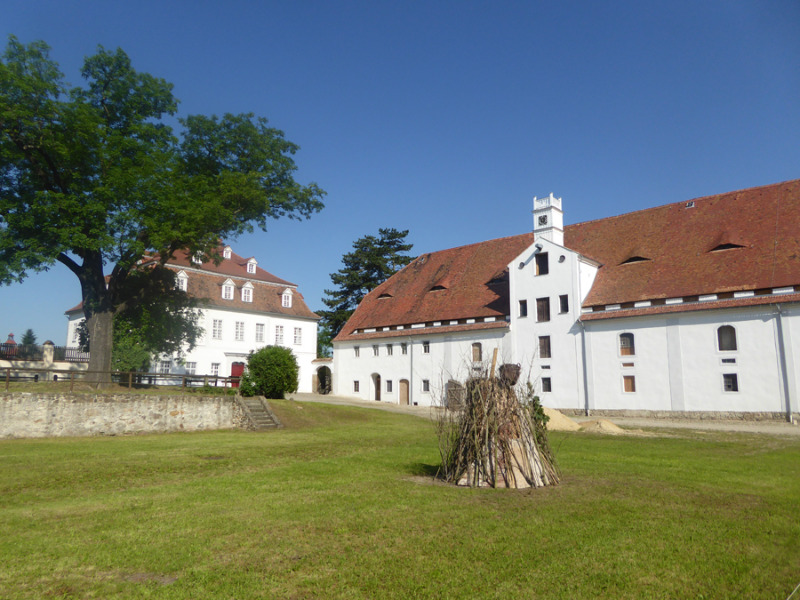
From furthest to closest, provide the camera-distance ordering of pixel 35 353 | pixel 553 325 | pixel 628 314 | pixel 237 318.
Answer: pixel 237 318
pixel 35 353
pixel 553 325
pixel 628 314

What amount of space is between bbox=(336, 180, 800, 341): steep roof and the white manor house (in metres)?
0.09

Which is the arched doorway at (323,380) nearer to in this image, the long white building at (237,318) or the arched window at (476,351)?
the long white building at (237,318)

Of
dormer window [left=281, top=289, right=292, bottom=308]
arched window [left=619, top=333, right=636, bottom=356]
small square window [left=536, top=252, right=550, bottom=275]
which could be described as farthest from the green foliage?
dormer window [left=281, top=289, right=292, bottom=308]

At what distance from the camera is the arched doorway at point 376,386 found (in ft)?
149

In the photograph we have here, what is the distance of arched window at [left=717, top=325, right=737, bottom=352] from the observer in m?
30.0

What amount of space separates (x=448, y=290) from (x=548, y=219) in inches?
374

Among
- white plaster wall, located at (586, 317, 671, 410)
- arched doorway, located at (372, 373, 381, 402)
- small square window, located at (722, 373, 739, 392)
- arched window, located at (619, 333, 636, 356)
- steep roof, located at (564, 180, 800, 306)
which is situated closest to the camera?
small square window, located at (722, 373, 739, 392)

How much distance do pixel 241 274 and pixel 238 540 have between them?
147 feet

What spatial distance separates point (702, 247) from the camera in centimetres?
3375

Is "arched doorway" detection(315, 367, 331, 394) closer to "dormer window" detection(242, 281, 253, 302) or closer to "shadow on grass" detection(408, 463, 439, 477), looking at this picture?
"dormer window" detection(242, 281, 253, 302)

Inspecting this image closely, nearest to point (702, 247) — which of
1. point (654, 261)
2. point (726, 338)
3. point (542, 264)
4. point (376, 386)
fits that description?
point (654, 261)

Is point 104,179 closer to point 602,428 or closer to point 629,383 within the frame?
point 602,428

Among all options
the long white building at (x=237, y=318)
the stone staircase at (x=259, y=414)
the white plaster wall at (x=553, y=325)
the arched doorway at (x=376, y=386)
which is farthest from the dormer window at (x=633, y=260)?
the long white building at (x=237, y=318)

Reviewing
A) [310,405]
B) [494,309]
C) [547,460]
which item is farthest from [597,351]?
[547,460]
